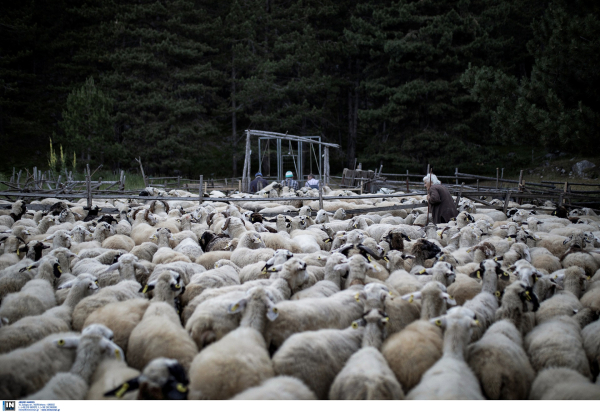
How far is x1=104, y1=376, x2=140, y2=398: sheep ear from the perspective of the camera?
2504 millimetres

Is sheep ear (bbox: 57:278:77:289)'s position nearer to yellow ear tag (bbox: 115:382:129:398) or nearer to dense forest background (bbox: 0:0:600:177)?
yellow ear tag (bbox: 115:382:129:398)

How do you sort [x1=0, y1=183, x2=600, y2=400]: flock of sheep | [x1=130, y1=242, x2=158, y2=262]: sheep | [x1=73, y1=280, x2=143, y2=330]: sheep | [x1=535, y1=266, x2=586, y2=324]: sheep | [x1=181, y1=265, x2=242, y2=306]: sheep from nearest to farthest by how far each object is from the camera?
[x1=0, y1=183, x2=600, y2=400]: flock of sheep
[x1=73, y1=280, x2=143, y2=330]: sheep
[x1=535, y1=266, x2=586, y2=324]: sheep
[x1=181, y1=265, x2=242, y2=306]: sheep
[x1=130, y1=242, x2=158, y2=262]: sheep

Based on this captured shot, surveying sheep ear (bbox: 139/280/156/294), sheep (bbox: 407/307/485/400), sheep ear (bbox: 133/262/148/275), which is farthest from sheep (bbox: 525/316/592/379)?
sheep ear (bbox: 133/262/148/275)

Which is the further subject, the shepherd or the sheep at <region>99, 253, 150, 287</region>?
the shepherd

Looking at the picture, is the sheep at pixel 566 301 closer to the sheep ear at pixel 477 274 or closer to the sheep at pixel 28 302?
the sheep ear at pixel 477 274

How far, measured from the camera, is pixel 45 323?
11.6 ft

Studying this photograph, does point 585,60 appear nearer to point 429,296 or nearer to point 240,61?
point 429,296

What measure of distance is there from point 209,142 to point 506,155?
2175 centimetres

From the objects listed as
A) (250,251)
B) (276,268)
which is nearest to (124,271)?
(250,251)

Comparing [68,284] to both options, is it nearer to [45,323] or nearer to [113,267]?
[113,267]

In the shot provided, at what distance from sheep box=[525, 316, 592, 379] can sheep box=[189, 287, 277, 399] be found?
2104 millimetres

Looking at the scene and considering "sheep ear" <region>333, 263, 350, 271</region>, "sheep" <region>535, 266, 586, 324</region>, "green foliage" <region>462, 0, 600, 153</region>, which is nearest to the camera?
"sheep" <region>535, 266, 586, 324</region>

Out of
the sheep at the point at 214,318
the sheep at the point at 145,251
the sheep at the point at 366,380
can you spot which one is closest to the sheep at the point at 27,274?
the sheep at the point at 145,251

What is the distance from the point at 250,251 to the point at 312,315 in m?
2.42
